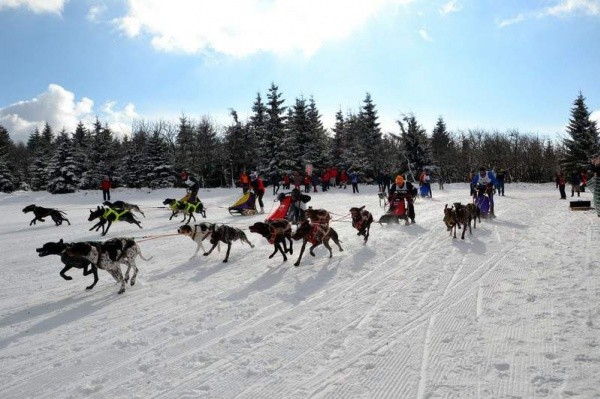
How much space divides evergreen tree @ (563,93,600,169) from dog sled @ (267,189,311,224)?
114 feet

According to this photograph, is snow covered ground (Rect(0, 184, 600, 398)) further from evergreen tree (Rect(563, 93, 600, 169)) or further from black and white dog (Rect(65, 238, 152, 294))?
evergreen tree (Rect(563, 93, 600, 169))

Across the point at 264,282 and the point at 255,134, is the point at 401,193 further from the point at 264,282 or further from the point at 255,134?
the point at 255,134

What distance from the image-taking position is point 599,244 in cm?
816

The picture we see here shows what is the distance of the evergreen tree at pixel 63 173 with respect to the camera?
115ft

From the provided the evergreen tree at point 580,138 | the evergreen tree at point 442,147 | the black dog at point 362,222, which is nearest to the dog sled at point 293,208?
the black dog at point 362,222

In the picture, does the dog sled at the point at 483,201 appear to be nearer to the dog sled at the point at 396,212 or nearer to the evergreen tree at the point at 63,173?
the dog sled at the point at 396,212

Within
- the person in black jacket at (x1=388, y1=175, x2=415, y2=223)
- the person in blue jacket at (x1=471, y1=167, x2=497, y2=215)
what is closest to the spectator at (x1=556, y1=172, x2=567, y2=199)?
the person in blue jacket at (x1=471, y1=167, x2=497, y2=215)

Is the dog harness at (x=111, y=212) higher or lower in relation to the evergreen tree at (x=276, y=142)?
lower

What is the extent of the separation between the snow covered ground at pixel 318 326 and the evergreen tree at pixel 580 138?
3490 centimetres

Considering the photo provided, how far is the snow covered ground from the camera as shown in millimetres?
3455

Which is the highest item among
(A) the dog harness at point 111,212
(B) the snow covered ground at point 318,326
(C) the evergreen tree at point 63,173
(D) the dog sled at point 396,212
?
(C) the evergreen tree at point 63,173

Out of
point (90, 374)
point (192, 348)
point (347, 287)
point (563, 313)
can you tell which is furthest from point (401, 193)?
point (90, 374)

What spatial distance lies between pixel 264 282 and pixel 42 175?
48170 millimetres

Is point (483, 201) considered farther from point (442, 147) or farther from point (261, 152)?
point (442, 147)
